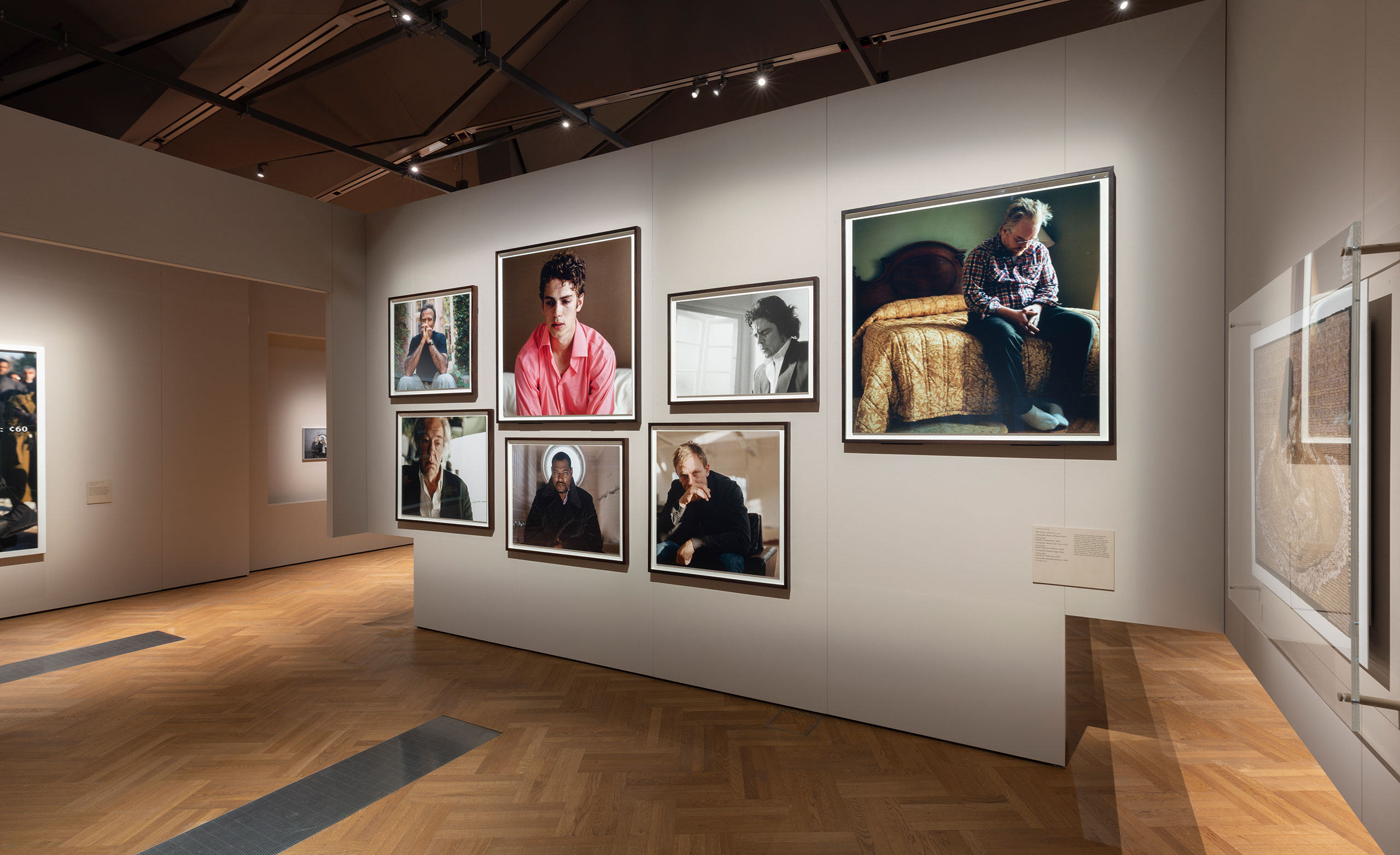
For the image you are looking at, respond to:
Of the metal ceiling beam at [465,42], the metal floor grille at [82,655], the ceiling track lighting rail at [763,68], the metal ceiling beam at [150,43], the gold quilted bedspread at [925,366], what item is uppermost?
the metal ceiling beam at [150,43]

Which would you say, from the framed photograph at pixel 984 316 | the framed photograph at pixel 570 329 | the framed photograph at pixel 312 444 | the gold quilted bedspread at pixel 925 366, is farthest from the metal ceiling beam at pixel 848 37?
the framed photograph at pixel 312 444

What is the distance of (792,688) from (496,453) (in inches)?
129

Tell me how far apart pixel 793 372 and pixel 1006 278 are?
1.41m

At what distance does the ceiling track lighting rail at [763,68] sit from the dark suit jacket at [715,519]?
3.78m

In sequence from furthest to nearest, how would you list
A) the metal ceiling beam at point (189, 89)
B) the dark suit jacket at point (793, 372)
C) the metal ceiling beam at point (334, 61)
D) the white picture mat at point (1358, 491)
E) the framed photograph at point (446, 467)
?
the framed photograph at point (446, 467) → the metal ceiling beam at point (334, 61) → the metal ceiling beam at point (189, 89) → the dark suit jacket at point (793, 372) → the white picture mat at point (1358, 491)

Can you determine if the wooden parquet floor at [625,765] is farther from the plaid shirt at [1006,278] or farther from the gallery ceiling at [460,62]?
the gallery ceiling at [460,62]

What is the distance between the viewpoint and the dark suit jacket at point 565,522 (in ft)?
18.3

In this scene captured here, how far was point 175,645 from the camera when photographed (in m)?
6.22

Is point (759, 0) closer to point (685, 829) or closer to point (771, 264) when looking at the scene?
point (771, 264)

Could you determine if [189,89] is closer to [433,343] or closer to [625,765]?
[433,343]

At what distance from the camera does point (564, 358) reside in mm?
5676

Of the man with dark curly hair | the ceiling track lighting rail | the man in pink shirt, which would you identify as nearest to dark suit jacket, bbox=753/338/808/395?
the man with dark curly hair

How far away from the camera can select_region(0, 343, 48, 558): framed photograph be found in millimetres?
7129

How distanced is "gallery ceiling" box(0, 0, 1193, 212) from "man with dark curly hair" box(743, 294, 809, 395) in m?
2.36
